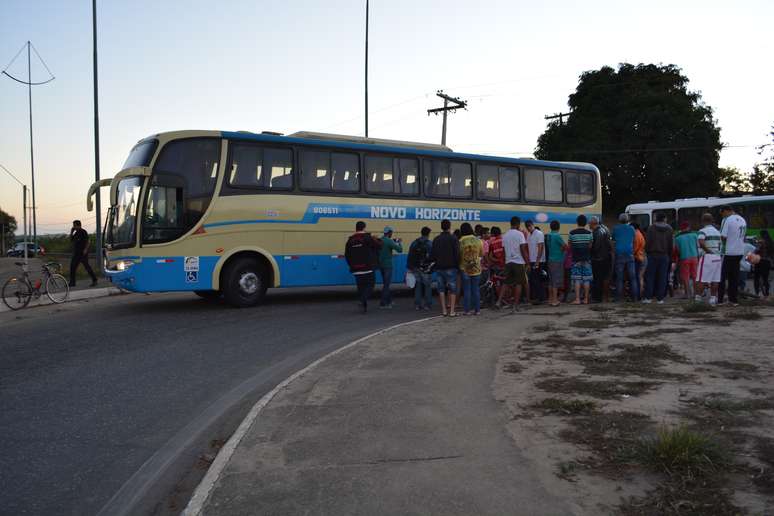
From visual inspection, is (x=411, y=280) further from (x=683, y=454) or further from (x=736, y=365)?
(x=683, y=454)

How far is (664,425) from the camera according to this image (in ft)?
15.6

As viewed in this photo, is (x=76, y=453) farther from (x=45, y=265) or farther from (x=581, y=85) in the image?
(x=581, y=85)

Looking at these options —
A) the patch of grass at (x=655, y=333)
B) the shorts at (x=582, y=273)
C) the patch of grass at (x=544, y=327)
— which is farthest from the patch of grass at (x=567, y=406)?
the shorts at (x=582, y=273)

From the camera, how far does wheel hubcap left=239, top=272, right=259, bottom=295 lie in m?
13.7

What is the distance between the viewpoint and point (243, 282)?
13680mm

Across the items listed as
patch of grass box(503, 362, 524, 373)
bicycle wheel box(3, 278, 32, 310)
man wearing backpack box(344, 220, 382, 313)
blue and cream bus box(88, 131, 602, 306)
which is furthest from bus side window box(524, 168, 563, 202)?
bicycle wheel box(3, 278, 32, 310)

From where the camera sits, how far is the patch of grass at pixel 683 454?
3.92 meters

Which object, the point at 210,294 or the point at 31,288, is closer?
the point at 31,288

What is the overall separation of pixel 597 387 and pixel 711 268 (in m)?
7.87

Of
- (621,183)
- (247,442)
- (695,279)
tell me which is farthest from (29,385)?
(621,183)

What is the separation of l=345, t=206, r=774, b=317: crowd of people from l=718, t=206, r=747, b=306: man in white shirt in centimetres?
2

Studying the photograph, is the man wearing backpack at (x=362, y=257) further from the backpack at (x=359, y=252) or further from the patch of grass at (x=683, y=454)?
the patch of grass at (x=683, y=454)

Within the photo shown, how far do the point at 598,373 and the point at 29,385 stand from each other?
601cm

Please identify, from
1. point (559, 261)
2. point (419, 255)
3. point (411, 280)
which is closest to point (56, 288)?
point (411, 280)
